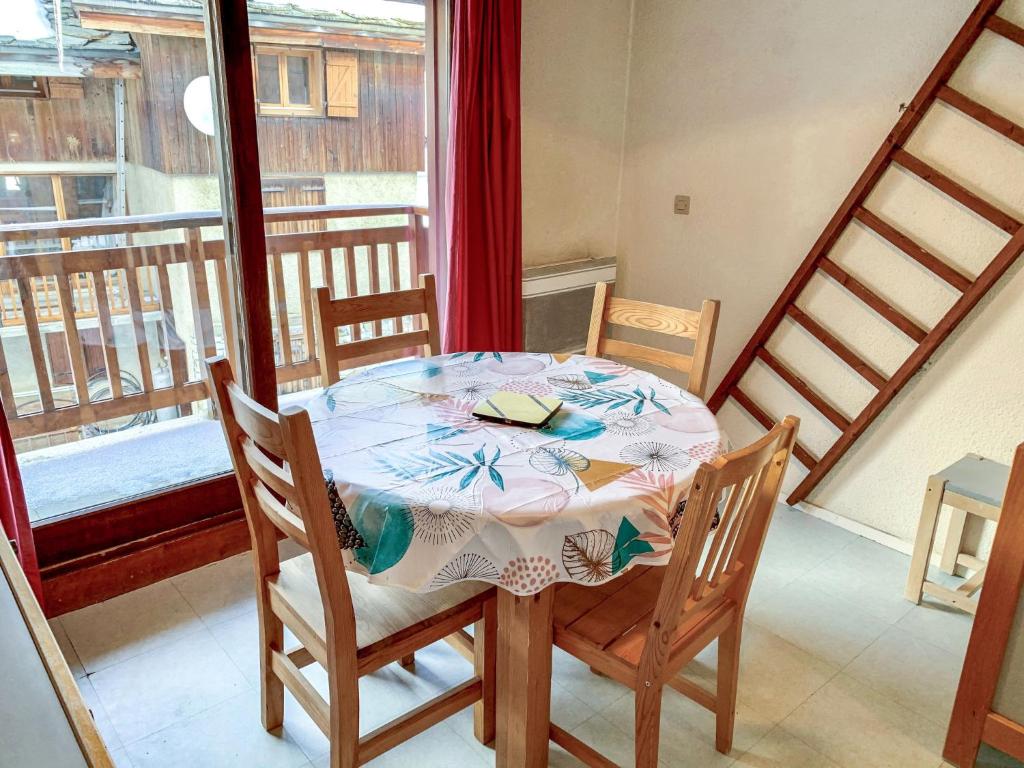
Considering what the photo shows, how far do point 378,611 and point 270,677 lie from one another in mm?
430

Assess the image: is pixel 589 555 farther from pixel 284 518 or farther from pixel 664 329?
pixel 664 329

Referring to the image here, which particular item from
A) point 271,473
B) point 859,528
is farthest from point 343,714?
point 859,528

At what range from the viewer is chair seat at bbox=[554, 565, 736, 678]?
4.86 feet

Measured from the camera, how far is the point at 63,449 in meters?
2.52

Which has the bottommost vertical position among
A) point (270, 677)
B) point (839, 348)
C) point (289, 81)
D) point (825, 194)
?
point (270, 677)

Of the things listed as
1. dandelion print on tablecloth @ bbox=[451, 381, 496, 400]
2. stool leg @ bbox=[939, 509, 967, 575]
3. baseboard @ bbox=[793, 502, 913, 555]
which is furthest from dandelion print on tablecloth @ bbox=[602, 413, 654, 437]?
baseboard @ bbox=[793, 502, 913, 555]

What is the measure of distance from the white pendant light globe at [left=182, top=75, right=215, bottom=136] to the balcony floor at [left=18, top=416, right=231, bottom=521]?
1.04 meters

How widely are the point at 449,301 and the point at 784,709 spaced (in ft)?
5.79

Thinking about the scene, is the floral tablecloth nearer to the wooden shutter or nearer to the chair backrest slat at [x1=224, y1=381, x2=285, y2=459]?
the chair backrest slat at [x1=224, y1=381, x2=285, y2=459]

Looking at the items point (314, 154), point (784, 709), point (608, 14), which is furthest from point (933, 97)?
point (314, 154)

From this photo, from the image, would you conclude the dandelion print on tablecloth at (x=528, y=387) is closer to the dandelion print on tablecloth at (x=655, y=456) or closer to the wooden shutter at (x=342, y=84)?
the dandelion print on tablecloth at (x=655, y=456)

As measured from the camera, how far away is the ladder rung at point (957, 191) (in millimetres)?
2318

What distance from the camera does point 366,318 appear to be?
2.25 meters

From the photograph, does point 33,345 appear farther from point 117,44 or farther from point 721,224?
point 721,224
